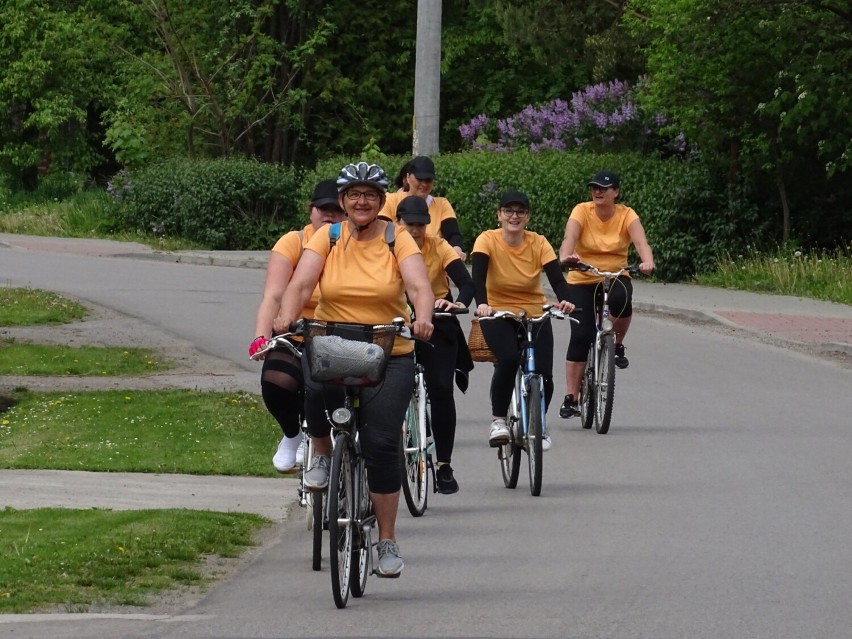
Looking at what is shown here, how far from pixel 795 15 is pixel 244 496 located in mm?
15550

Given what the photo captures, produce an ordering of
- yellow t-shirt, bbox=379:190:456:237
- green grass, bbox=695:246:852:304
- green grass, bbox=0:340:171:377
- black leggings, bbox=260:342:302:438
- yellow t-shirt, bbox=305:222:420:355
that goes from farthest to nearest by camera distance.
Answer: green grass, bbox=695:246:852:304 < green grass, bbox=0:340:171:377 < yellow t-shirt, bbox=379:190:456:237 < black leggings, bbox=260:342:302:438 < yellow t-shirt, bbox=305:222:420:355

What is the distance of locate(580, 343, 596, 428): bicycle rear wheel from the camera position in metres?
12.9

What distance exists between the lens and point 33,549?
849 cm

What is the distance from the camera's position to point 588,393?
13.1 meters

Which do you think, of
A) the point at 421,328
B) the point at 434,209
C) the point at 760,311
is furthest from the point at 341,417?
the point at 760,311

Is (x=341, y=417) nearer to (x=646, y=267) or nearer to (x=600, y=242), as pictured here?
(x=646, y=267)

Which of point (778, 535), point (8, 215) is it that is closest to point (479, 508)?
point (778, 535)

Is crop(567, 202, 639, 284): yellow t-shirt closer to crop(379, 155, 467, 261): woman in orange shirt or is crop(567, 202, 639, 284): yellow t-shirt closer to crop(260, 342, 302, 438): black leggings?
crop(379, 155, 467, 261): woman in orange shirt

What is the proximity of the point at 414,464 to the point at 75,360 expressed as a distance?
25.3 ft

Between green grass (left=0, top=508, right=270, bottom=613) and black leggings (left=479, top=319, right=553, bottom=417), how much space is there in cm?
180

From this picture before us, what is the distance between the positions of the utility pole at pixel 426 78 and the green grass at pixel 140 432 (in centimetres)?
1427

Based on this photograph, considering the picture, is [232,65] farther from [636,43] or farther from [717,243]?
[717,243]

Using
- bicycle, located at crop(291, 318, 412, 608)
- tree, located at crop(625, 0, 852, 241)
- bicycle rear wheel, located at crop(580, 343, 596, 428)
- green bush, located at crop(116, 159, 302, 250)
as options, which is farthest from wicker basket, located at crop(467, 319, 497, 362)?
green bush, located at crop(116, 159, 302, 250)

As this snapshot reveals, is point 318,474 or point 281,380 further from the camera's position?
point 281,380
